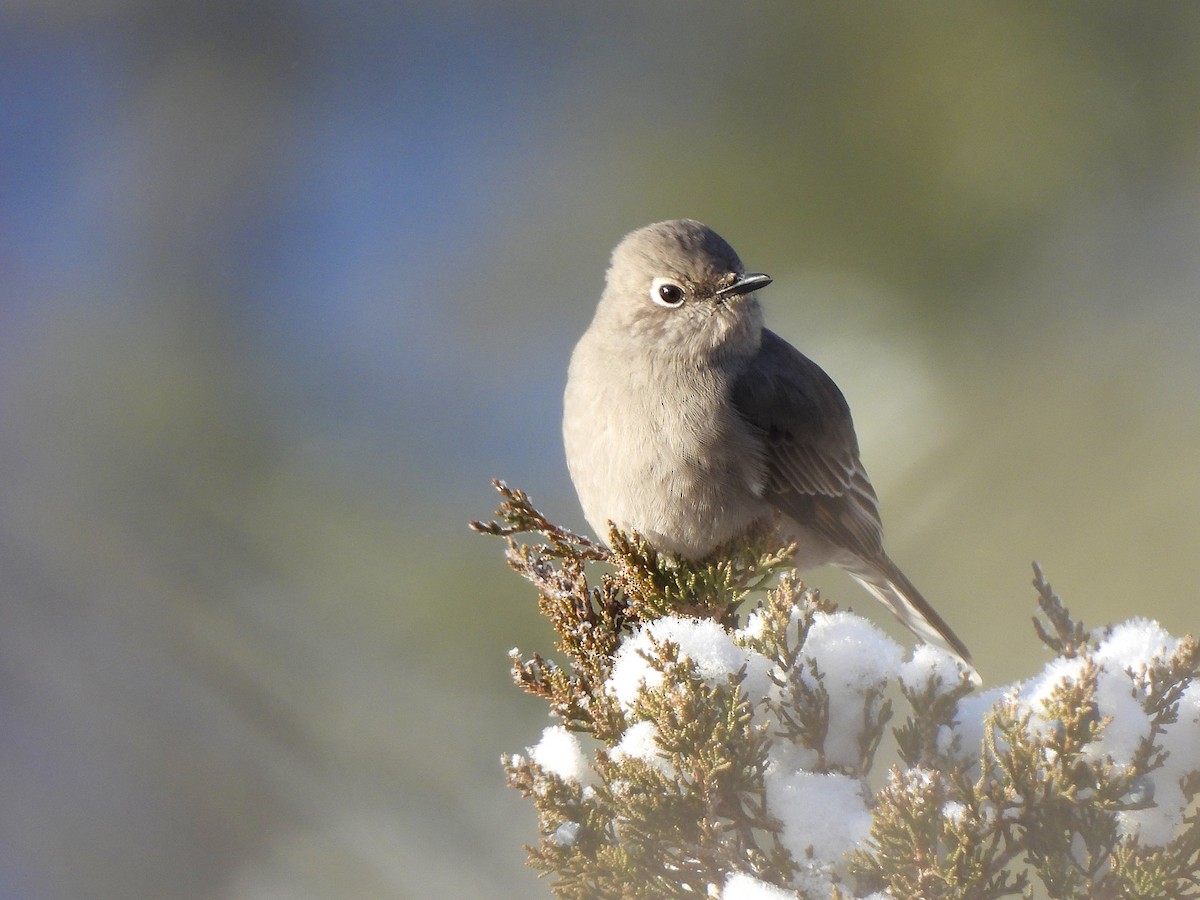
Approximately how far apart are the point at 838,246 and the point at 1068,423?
1.62m

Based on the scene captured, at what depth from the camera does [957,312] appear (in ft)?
19.2

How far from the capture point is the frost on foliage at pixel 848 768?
1457 mm

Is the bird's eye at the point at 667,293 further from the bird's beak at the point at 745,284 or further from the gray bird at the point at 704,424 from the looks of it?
the bird's beak at the point at 745,284

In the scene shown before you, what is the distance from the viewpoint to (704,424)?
8.60 ft

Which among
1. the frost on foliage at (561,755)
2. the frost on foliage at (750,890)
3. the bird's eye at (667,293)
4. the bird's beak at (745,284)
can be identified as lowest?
the frost on foliage at (750,890)

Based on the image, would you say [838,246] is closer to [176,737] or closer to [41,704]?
[176,737]

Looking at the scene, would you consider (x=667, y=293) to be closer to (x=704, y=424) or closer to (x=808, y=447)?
(x=704, y=424)

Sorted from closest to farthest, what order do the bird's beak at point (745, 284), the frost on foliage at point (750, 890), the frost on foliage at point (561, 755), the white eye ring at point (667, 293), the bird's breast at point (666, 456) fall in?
1. the frost on foliage at point (750, 890)
2. the frost on foliage at point (561, 755)
3. the bird's breast at point (666, 456)
4. the bird's beak at point (745, 284)
5. the white eye ring at point (667, 293)

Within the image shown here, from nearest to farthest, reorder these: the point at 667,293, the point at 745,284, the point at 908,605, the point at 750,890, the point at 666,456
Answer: the point at 750,890 < the point at 666,456 < the point at 745,284 < the point at 667,293 < the point at 908,605

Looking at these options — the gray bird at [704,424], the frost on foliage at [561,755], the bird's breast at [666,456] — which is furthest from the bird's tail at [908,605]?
the frost on foliage at [561,755]

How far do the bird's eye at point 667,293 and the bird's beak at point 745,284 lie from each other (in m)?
0.11

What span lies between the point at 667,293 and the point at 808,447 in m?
0.61

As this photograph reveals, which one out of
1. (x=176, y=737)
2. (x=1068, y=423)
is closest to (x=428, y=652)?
(x=176, y=737)

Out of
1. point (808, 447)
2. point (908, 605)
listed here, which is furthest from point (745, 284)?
point (908, 605)
